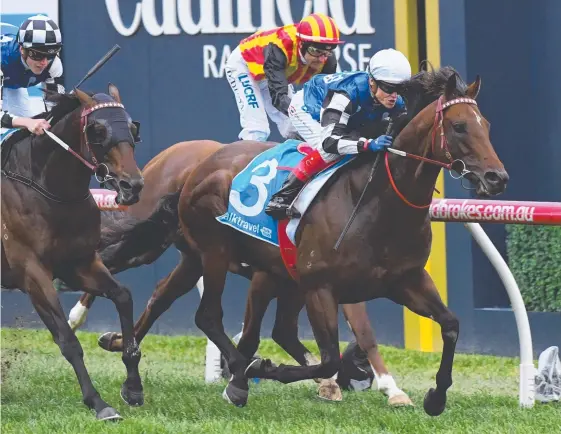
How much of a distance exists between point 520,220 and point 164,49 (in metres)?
4.33

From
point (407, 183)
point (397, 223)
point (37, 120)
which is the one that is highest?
point (37, 120)

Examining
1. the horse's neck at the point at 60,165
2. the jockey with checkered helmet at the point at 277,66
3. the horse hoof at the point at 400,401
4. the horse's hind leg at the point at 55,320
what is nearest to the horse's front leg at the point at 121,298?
the horse's hind leg at the point at 55,320

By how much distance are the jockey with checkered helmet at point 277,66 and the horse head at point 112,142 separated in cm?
116

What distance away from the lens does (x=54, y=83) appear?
768 cm

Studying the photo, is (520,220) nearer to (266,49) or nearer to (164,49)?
(266,49)

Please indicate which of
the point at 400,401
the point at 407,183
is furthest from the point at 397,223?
the point at 400,401

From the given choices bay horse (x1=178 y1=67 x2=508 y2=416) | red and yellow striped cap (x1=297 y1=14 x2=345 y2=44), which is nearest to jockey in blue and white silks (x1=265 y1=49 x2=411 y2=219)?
bay horse (x1=178 y1=67 x2=508 y2=416)

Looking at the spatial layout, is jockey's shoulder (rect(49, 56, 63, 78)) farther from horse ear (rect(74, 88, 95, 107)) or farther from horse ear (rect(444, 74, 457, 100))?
horse ear (rect(444, 74, 457, 100))

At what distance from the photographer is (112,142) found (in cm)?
689

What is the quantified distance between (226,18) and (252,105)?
240 centimetres

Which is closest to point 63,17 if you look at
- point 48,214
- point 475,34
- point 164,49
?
point 164,49

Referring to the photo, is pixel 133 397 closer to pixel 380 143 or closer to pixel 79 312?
pixel 79 312

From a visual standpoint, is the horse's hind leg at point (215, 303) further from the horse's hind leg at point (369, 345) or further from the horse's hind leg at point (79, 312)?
the horse's hind leg at point (79, 312)

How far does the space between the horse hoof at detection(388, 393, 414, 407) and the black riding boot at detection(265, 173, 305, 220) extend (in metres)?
1.13
